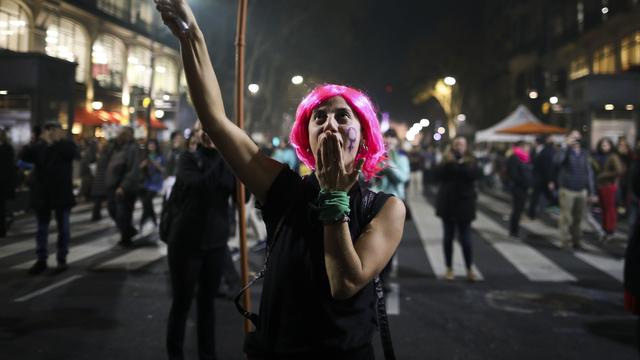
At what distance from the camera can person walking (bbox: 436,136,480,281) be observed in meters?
8.12

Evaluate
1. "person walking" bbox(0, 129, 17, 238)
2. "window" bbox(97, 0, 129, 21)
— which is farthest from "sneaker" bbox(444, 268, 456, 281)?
"person walking" bbox(0, 129, 17, 238)

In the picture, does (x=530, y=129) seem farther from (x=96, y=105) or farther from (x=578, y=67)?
(x=96, y=105)

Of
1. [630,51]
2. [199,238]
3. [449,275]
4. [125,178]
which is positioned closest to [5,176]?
[199,238]

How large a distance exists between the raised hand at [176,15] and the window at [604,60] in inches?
1252

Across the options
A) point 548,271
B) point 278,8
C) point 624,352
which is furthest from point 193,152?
point 278,8

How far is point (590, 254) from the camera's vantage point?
408 inches

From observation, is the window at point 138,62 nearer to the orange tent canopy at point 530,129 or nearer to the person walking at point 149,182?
the person walking at point 149,182

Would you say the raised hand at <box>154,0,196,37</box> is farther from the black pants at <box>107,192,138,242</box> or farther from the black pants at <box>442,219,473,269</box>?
the black pants at <box>107,192,138,242</box>

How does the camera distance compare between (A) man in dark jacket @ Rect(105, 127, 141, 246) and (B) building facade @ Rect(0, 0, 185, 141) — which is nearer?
(B) building facade @ Rect(0, 0, 185, 141)

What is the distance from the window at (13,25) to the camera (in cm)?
257

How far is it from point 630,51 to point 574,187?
68.0 ft

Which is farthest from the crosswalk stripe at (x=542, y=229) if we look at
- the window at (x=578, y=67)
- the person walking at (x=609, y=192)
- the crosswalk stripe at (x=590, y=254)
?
the window at (x=578, y=67)

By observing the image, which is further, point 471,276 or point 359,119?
point 471,276

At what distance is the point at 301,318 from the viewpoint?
2.01m
